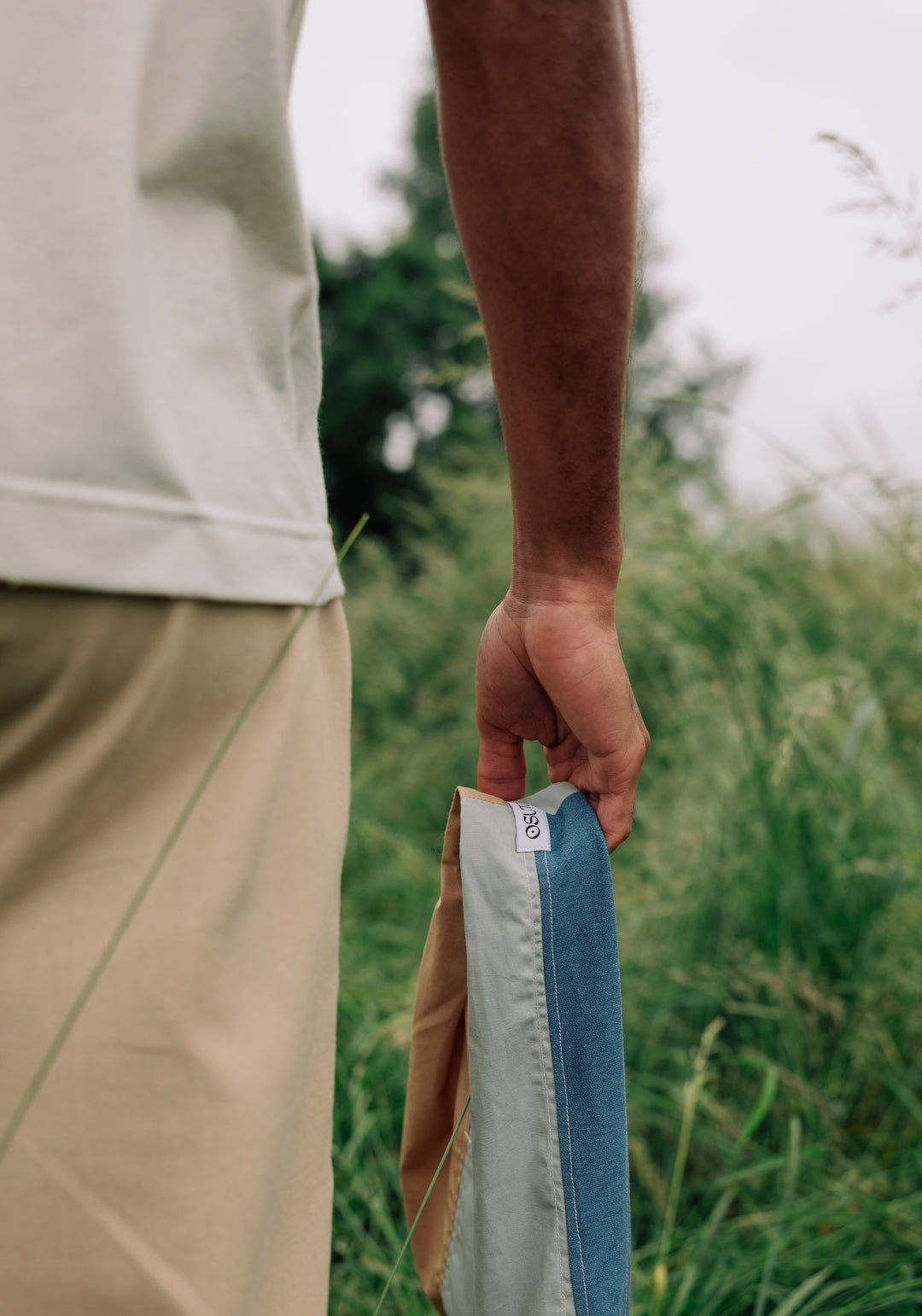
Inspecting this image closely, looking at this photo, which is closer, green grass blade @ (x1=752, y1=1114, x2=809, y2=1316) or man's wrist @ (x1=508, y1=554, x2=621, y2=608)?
man's wrist @ (x1=508, y1=554, x2=621, y2=608)

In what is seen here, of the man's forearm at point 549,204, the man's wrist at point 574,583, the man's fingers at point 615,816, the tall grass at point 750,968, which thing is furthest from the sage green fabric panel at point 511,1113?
the tall grass at point 750,968

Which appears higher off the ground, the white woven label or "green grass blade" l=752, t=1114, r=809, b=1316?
the white woven label

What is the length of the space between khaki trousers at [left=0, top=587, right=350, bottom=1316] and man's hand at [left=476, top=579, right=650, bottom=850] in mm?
287

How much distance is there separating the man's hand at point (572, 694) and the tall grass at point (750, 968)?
652 mm

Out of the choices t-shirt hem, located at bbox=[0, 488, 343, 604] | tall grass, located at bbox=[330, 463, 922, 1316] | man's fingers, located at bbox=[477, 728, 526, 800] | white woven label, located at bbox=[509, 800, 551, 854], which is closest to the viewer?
t-shirt hem, located at bbox=[0, 488, 343, 604]

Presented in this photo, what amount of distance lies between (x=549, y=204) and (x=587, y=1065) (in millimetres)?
712

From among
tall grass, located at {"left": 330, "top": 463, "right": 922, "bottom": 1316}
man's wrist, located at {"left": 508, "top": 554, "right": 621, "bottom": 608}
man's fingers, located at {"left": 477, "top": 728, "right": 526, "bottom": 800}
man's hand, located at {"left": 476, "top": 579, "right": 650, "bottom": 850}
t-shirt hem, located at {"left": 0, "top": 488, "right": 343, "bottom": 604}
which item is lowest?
tall grass, located at {"left": 330, "top": 463, "right": 922, "bottom": 1316}

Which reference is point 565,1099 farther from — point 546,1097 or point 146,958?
point 146,958

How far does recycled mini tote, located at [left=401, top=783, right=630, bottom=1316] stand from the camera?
790 millimetres

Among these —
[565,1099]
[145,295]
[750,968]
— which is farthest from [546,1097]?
[750,968]

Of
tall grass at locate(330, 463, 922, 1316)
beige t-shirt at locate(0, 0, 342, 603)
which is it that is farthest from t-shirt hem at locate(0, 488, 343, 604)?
tall grass at locate(330, 463, 922, 1316)

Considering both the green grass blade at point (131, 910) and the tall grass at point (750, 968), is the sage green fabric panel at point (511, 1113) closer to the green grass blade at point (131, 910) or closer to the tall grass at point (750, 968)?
the green grass blade at point (131, 910)

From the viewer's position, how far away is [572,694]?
2.88ft

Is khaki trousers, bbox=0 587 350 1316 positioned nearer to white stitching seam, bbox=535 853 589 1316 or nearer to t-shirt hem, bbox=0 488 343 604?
t-shirt hem, bbox=0 488 343 604
